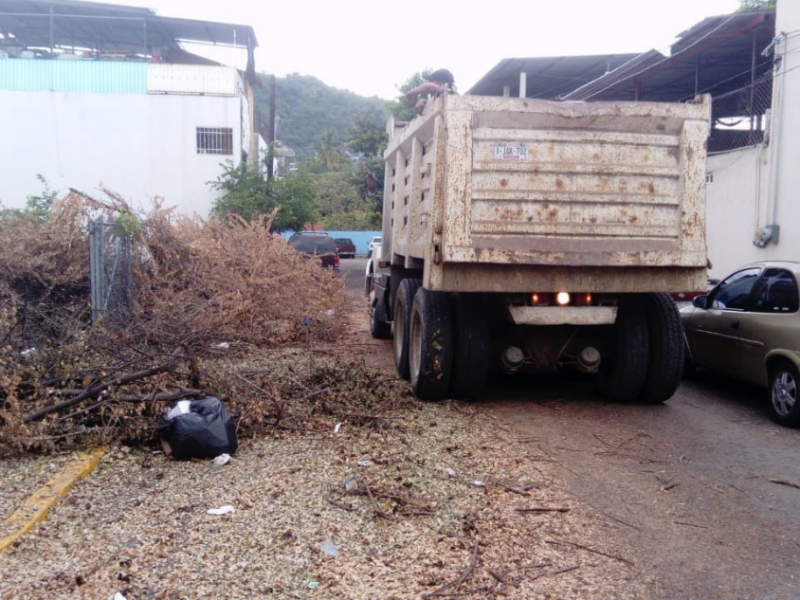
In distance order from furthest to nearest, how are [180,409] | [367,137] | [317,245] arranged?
[367,137] → [317,245] → [180,409]

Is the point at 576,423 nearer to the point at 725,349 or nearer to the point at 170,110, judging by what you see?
the point at 725,349

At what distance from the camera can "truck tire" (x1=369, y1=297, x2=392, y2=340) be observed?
38.1ft

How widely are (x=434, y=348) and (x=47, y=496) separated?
11.9ft

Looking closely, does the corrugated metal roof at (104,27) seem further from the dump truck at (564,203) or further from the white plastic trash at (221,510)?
the white plastic trash at (221,510)

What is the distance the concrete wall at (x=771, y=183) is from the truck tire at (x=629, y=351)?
8.60m

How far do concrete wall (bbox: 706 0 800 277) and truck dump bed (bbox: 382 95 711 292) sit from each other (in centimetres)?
888

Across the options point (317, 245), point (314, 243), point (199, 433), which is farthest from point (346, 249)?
point (199, 433)

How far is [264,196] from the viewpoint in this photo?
29.2 meters

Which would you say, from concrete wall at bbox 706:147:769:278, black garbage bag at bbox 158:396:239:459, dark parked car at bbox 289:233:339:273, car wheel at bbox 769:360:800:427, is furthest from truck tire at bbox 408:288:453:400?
dark parked car at bbox 289:233:339:273

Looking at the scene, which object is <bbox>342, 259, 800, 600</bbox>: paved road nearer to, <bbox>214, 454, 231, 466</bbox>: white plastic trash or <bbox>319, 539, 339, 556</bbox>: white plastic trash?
<bbox>319, 539, 339, 556</bbox>: white plastic trash

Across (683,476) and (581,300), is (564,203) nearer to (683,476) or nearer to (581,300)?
(581,300)

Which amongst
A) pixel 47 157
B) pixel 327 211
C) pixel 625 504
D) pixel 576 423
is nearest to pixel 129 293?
pixel 576 423

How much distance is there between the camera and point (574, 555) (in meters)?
3.91

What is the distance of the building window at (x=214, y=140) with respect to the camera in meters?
29.6
